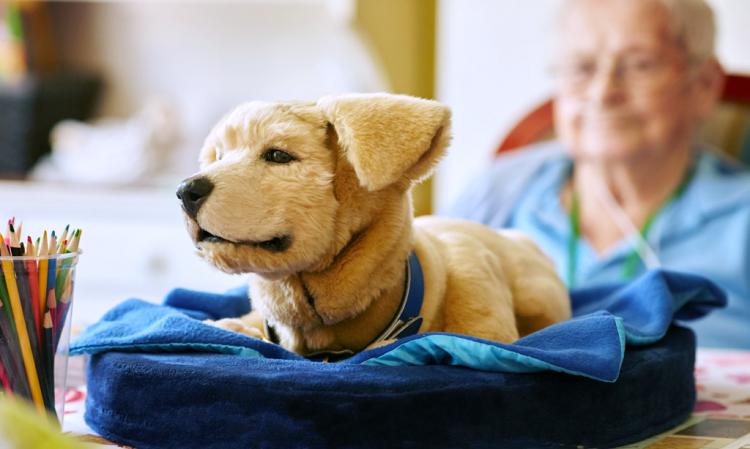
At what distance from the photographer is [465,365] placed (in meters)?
0.75

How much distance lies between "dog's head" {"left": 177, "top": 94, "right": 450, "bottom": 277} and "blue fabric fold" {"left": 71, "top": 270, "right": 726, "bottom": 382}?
0.25 feet

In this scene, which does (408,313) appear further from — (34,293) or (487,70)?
(487,70)

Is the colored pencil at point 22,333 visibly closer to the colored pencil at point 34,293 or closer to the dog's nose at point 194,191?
the colored pencil at point 34,293

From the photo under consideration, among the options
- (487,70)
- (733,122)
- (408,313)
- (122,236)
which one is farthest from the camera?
(122,236)

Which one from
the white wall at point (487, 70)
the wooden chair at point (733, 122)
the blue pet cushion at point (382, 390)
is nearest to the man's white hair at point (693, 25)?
Result: the wooden chair at point (733, 122)

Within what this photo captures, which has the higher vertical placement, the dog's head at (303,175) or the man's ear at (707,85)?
the dog's head at (303,175)

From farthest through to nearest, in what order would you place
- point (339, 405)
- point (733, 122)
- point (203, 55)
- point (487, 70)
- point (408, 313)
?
1. point (203, 55)
2. point (487, 70)
3. point (733, 122)
4. point (408, 313)
5. point (339, 405)

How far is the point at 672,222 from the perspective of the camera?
1689 mm

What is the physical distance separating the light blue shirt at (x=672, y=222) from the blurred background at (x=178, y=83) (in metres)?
0.18

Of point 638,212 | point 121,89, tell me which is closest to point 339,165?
point 638,212

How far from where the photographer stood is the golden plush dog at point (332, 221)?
731 millimetres

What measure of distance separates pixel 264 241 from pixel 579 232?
109 cm

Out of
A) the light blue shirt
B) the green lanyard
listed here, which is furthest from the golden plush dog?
the green lanyard

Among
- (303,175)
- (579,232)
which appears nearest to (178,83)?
(579,232)
